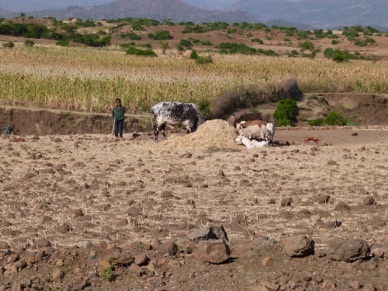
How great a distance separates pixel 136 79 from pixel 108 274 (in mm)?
20652

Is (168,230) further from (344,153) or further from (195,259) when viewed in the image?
(344,153)

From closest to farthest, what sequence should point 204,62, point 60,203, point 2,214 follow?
point 2,214
point 60,203
point 204,62

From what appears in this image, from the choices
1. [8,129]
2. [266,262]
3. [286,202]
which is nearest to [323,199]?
[286,202]

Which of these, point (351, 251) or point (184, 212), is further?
point (184, 212)

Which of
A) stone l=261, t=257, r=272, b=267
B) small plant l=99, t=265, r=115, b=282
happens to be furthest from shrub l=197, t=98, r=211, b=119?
small plant l=99, t=265, r=115, b=282

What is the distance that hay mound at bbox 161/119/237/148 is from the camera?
14930mm

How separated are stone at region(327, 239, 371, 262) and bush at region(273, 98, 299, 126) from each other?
604 inches

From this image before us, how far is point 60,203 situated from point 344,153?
622 centimetres

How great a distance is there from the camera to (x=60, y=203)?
965 cm

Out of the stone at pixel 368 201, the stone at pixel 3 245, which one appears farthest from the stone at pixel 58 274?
the stone at pixel 368 201

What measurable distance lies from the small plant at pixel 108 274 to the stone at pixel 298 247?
1.57 m

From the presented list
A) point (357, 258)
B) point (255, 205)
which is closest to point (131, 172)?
point (255, 205)

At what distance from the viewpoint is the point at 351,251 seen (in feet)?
22.9

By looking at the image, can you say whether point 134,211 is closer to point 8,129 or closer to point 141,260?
point 141,260
